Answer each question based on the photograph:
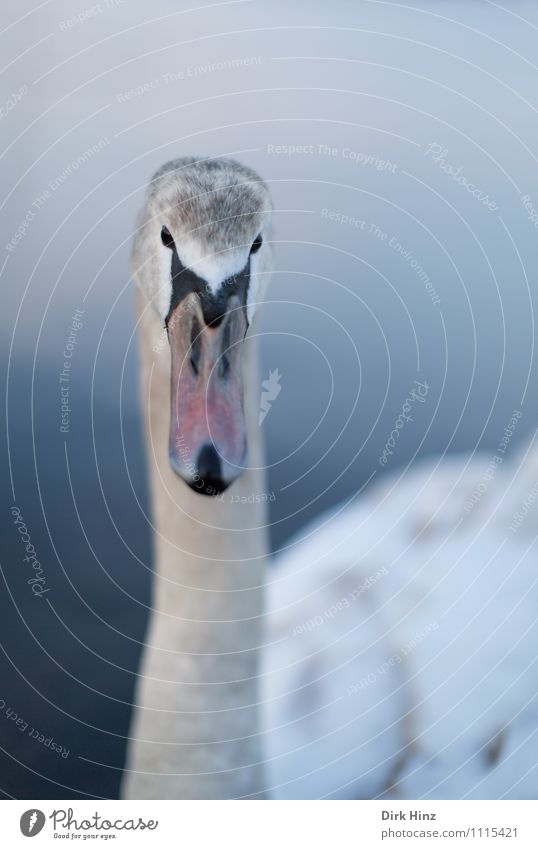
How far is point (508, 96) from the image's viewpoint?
1094mm

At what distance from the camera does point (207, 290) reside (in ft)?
2.61

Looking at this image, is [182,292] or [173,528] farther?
[173,528]

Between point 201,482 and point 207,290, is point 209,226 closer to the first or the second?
point 207,290

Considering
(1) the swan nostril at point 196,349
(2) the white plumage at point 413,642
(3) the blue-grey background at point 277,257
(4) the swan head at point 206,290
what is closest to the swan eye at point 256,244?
(4) the swan head at point 206,290

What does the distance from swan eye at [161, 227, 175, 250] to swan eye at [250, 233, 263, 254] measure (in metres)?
0.07

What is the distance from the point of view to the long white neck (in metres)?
0.87

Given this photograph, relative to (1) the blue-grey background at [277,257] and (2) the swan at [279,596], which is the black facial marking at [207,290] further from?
(1) the blue-grey background at [277,257]

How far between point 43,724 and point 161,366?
1.59 feet

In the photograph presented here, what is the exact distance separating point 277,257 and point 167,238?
25 cm

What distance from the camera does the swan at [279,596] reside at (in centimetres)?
81

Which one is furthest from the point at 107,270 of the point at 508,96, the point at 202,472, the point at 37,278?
the point at 508,96

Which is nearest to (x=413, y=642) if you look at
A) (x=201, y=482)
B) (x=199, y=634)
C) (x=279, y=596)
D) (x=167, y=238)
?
(x=279, y=596)

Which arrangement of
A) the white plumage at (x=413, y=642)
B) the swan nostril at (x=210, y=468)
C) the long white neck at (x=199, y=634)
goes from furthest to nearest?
the white plumage at (x=413, y=642) → the long white neck at (x=199, y=634) → the swan nostril at (x=210, y=468)

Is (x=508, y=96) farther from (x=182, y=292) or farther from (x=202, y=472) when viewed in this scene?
(x=202, y=472)
